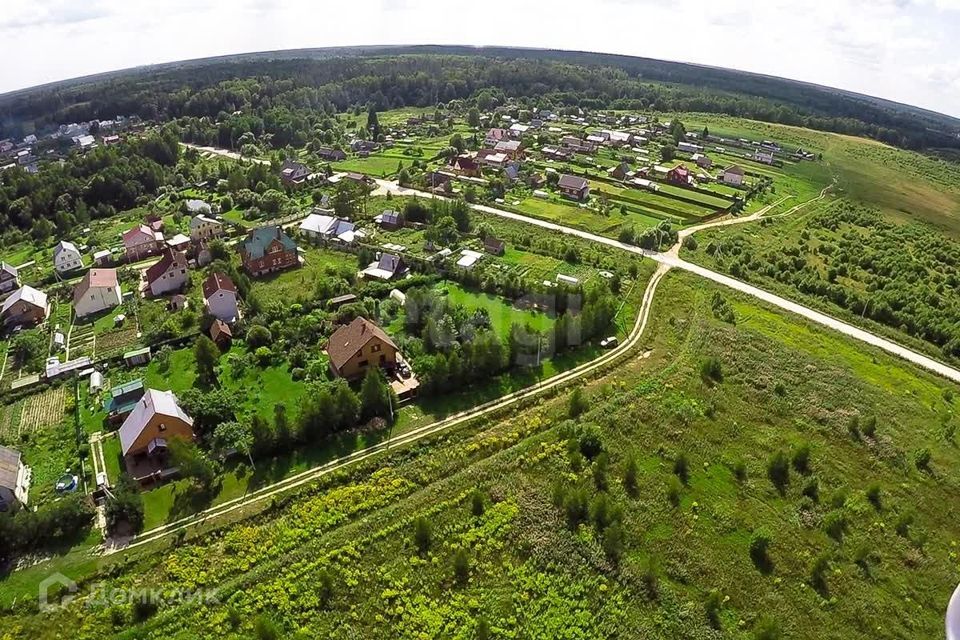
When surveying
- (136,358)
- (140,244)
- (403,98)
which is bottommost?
(136,358)

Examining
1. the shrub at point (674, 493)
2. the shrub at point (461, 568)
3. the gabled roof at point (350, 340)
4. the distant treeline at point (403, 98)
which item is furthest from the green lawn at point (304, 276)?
the distant treeline at point (403, 98)

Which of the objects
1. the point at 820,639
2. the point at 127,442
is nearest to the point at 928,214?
the point at 820,639

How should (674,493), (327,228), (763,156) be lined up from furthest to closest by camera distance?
(763,156)
(327,228)
(674,493)

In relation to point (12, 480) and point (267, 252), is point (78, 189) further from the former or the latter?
point (12, 480)

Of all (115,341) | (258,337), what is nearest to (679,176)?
(258,337)

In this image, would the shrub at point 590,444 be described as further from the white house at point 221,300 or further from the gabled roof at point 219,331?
the white house at point 221,300

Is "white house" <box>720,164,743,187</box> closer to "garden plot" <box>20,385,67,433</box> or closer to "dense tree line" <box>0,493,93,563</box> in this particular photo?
"garden plot" <box>20,385,67,433</box>

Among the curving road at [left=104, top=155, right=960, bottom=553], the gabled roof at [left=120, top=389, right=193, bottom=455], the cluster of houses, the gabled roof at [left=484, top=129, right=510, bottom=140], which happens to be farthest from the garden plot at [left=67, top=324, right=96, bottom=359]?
the cluster of houses
